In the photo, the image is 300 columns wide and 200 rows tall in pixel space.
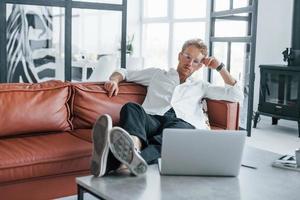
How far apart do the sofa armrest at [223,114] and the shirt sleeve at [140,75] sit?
1.48 ft

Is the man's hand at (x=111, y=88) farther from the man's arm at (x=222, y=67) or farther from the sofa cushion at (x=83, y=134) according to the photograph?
the man's arm at (x=222, y=67)

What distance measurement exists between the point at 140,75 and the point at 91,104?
0.45m

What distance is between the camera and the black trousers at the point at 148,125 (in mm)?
2215

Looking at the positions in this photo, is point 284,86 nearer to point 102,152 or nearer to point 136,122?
point 136,122

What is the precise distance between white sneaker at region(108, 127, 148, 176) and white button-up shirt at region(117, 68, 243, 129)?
40.7 inches

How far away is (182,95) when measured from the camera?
2.99m

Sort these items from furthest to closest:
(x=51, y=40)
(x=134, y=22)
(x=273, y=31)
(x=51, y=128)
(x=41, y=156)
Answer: (x=134, y=22)
(x=273, y=31)
(x=51, y=40)
(x=51, y=128)
(x=41, y=156)

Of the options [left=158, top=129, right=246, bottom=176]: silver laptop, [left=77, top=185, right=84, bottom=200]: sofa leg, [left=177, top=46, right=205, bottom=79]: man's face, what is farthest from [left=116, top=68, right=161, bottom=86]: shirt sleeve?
[left=77, top=185, right=84, bottom=200]: sofa leg

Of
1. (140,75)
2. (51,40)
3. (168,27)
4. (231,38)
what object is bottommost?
(140,75)

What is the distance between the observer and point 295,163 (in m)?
1.99

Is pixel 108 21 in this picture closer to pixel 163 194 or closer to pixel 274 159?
pixel 274 159

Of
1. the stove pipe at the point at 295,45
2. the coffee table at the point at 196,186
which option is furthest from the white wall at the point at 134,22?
the coffee table at the point at 196,186

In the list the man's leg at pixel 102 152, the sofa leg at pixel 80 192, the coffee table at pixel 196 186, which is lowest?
the sofa leg at pixel 80 192

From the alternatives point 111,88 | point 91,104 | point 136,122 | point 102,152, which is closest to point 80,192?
point 102,152
